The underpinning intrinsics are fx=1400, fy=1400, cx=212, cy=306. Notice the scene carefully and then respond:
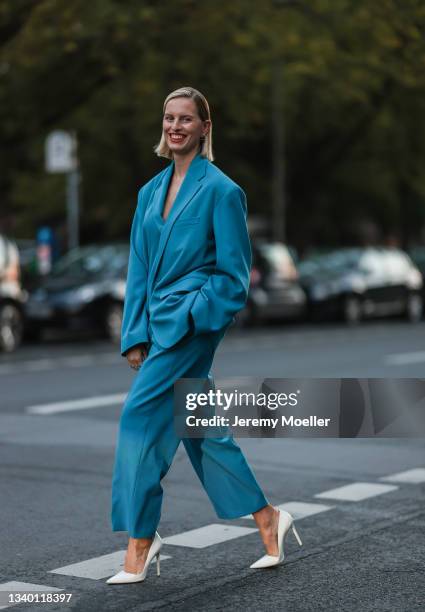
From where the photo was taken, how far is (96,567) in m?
5.62

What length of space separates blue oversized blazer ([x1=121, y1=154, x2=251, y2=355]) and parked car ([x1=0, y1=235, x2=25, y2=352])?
558 inches

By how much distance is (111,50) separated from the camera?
Result: 2327 cm

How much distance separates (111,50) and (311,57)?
3.77 metres

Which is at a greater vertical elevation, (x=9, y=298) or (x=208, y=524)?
(x=208, y=524)

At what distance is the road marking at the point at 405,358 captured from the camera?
17.0 metres

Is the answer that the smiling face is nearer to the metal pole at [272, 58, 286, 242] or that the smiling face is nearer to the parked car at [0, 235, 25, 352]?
the parked car at [0, 235, 25, 352]

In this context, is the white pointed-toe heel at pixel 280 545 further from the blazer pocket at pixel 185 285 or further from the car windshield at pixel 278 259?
the car windshield at pixel 278 259

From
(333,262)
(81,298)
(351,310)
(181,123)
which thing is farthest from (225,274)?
(333,262)

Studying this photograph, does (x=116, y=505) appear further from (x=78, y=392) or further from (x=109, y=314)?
(x=109, y=314)

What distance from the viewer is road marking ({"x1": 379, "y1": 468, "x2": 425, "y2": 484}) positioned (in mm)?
7926

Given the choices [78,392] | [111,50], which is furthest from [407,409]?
[111,50]

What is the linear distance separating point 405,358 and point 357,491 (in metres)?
10.3

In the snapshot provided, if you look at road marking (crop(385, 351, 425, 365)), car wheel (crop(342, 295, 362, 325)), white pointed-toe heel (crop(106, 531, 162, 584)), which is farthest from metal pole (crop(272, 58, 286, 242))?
white pointed-toe heel (crop(106, 531, 162, 584))

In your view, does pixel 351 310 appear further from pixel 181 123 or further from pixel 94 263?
pixel 181 123
